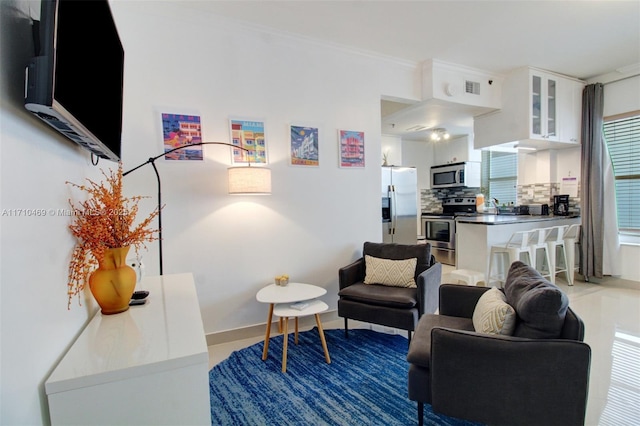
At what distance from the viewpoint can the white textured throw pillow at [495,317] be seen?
1.51 metres

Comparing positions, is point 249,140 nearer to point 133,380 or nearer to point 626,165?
point 133,380

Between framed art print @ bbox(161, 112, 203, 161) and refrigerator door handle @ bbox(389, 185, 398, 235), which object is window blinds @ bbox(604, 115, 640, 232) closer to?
refrigerator door handle @ bbox(389, 185, 398, 235)

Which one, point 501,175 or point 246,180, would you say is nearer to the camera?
point 246,180

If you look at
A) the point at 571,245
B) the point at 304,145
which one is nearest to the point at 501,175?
the point at 571,245

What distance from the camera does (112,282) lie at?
125cm

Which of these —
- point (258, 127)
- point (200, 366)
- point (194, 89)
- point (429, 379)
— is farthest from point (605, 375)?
point (194, 89)

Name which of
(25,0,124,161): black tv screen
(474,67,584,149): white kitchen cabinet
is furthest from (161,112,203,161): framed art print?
(474,67,584,149): white kitchen cabinet

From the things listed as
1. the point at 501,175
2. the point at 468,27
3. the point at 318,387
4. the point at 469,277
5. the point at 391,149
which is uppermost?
the point at 468,27

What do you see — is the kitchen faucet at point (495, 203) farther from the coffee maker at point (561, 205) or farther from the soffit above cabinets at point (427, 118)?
the soffit above cabinets at point (427, 118)

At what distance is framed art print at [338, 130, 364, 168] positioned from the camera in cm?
326

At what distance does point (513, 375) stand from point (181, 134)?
271 centimetres

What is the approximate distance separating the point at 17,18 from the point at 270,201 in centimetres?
220

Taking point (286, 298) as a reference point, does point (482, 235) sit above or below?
above

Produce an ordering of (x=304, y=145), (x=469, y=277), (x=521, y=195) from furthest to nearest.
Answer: (x=521, y=195) < (x=469, y=277) < (x=304, y=145)
